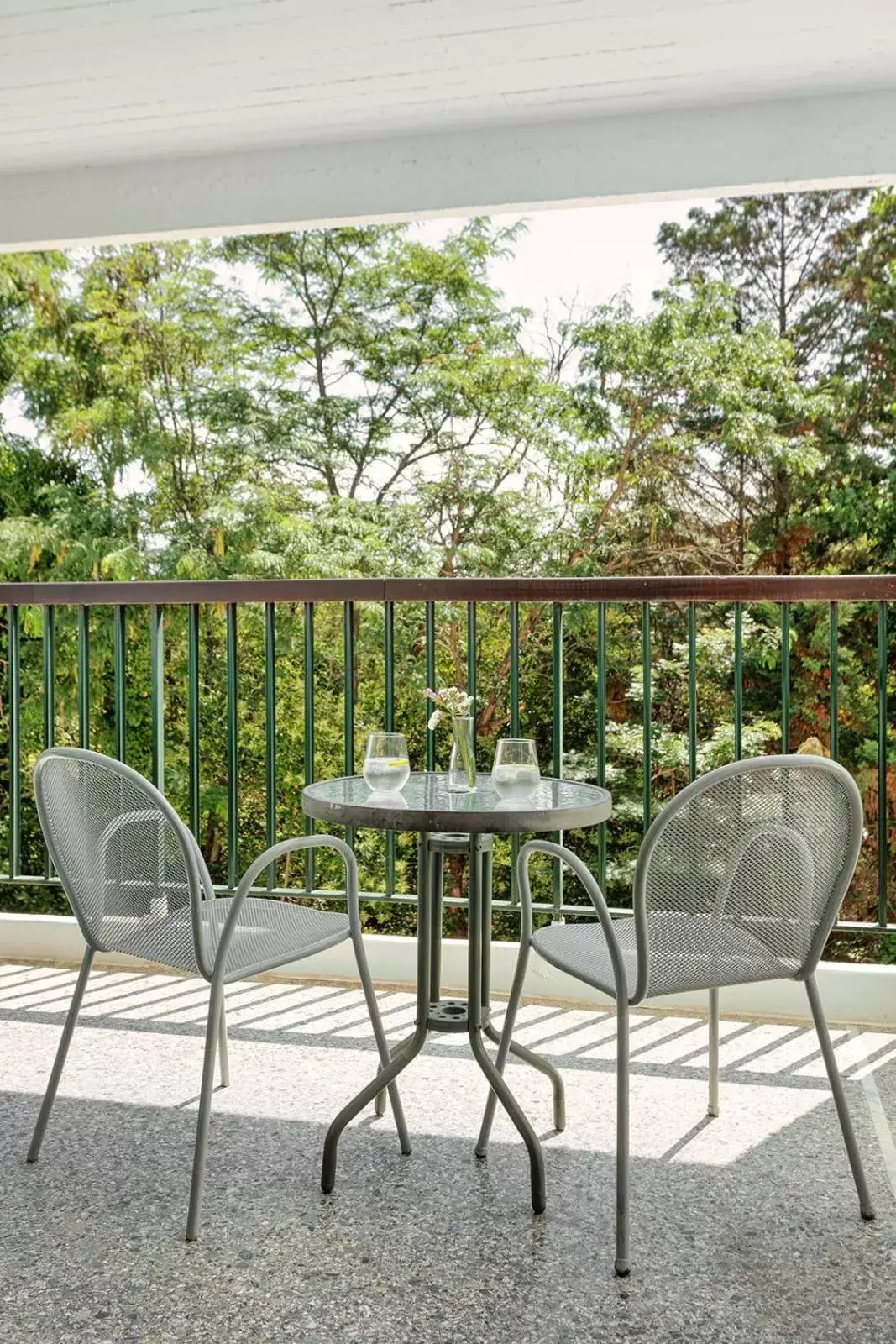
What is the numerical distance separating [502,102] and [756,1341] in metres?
2.99

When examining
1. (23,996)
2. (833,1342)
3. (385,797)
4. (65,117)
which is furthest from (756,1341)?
(65,117)

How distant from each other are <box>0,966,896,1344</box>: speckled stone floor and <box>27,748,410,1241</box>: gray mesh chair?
7.7 inches

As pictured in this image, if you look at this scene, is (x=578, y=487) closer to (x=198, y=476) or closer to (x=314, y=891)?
(x=198, y=476)

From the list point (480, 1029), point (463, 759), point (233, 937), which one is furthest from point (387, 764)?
point (480, 1029)

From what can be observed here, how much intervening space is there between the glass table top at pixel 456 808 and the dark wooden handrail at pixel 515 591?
824mm

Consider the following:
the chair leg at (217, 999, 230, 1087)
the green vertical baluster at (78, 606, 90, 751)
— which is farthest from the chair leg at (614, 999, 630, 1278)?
the green vertical baluster at (78, 606, 90, 751)

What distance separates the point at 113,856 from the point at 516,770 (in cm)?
Result: 81

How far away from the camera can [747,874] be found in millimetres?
1954

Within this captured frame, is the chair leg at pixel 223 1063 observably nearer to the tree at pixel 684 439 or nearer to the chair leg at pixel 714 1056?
the chair leg at pixel 714 1056

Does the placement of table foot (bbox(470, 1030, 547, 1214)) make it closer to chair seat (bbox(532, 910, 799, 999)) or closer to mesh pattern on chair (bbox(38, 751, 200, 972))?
chair seat (bbox(532, 910, 799, 999))

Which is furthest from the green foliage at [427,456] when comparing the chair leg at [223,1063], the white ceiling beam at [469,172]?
the chair leg at [223,1063]

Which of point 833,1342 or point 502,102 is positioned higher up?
point 502,102

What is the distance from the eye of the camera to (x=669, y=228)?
347 inches

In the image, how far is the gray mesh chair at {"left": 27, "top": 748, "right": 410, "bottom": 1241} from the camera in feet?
6.66
